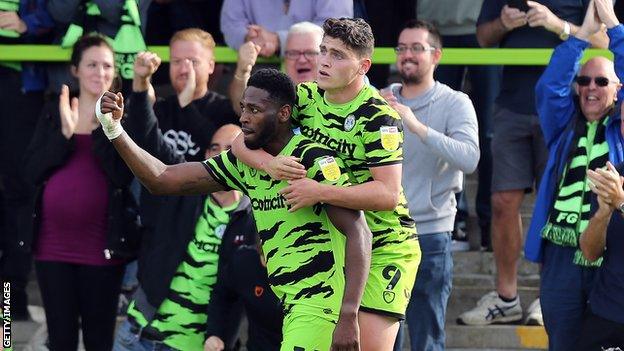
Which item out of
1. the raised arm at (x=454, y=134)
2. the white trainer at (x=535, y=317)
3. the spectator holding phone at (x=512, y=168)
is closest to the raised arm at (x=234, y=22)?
the raised arm at (x=454, y=134)

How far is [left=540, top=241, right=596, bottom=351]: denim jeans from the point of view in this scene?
857 centimetres

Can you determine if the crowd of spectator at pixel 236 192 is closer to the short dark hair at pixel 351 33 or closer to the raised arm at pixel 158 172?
the short dark hair at pixel 351 33

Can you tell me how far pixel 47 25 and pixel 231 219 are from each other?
2.40m

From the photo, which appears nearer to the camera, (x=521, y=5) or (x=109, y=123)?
(x=109, y=123)

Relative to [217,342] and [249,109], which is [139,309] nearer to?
[217,342]

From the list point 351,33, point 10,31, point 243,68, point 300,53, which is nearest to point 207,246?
point 243,68

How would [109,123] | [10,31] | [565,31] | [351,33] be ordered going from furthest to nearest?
[10,31]
[565,31]
[351,33]
[109,123]

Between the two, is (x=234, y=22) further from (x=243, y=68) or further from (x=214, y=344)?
(x=214, y=344)

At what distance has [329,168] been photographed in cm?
696

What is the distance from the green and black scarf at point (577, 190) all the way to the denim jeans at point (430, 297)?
0.61 m

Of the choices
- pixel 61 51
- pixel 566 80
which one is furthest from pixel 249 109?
pixel 61 51

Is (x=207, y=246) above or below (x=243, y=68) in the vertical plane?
below

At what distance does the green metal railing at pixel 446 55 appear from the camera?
32.2 feet

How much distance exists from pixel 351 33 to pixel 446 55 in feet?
9.41
